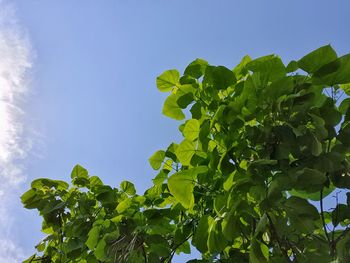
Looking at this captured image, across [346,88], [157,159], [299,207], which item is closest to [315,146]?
[299,207]

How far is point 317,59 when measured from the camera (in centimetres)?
170

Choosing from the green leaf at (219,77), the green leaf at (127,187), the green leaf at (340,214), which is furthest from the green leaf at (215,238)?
the green leaf at (127,187)

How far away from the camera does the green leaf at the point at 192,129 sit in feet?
6.10

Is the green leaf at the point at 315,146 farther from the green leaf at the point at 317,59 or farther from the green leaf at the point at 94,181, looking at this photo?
the green leaf at the point at 94,181

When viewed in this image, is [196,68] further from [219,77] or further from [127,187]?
[127,187]

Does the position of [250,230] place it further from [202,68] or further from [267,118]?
[202,68]

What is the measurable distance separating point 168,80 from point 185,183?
51 cm

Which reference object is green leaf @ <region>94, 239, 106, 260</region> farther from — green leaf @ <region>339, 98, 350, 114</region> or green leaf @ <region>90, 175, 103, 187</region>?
green leaf @ <region>339, 98, 350, 114</region>

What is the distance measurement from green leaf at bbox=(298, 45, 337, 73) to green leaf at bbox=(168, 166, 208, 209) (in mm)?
551

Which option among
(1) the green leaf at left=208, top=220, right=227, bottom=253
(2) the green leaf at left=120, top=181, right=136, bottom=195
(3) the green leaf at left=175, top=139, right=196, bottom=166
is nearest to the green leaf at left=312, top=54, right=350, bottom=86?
(3) the green leaf at left=175, top=139, right=196, bottom=166

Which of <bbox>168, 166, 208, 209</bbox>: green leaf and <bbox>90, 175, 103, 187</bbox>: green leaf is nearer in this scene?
<bbox>168, 166, 208, 209</bbox>: green leaf

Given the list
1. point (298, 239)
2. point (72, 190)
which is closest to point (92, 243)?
point (72, 190)

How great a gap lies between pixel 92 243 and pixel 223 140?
0.87 meters

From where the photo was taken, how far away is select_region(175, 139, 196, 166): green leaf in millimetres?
1916
